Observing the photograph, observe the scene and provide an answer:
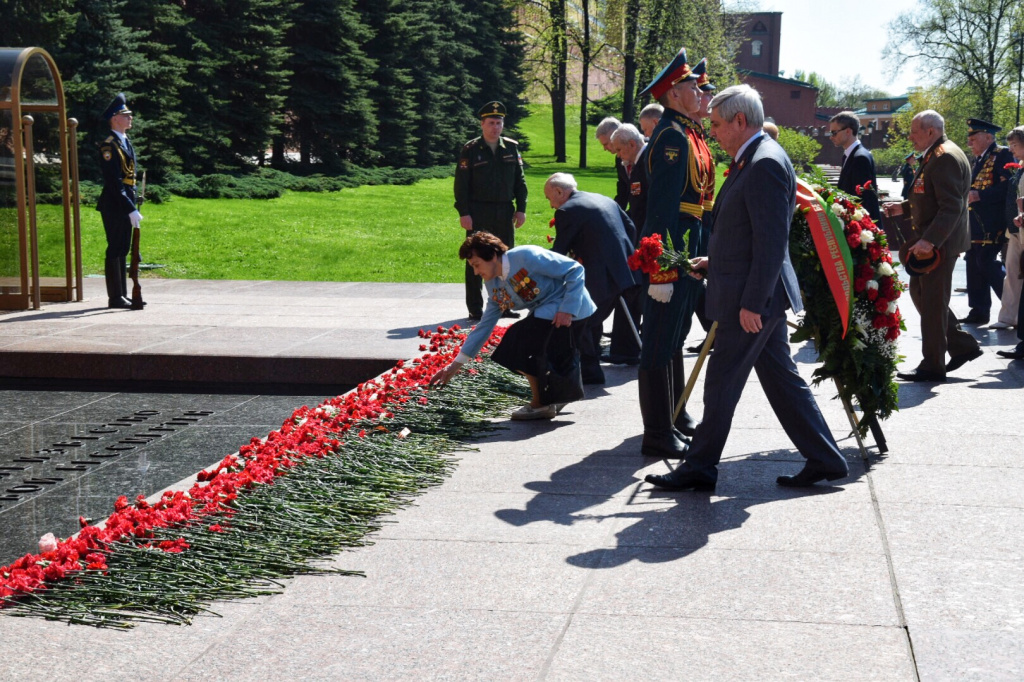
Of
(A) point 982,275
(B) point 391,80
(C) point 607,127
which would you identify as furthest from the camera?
(B) point 391,80

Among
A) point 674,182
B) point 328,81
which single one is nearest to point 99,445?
point 674,182

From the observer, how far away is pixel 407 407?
25.4 ft

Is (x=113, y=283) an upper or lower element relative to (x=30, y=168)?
lower

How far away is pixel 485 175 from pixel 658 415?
6.28 m

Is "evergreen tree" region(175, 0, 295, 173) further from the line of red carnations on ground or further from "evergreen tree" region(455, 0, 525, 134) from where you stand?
the line of red carnations on ground

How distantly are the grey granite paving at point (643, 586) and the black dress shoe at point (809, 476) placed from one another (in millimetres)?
77

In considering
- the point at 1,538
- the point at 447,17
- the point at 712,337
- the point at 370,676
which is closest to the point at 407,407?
the point at 712,337

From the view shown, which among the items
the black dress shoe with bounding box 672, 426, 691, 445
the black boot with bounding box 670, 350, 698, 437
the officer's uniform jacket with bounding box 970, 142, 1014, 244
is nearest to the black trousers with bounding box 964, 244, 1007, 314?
the officer's uniform jacket with bounding box 970, 142, 1014, 244

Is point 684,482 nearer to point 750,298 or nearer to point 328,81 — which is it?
point 750,298

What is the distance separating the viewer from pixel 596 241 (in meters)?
8.65

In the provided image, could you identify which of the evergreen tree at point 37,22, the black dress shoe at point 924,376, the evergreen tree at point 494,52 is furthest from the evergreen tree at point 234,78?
the black dress shoe at point 924,376

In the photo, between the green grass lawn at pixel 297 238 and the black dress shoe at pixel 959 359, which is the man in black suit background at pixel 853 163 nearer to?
the black dress shoe at pixel 959 359

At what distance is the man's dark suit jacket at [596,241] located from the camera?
28.2ft

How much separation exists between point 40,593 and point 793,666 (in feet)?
8.75
